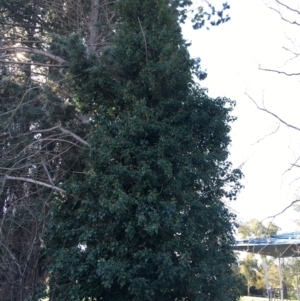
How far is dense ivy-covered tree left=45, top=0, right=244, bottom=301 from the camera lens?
939cm

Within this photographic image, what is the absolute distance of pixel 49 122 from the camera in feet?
43.6

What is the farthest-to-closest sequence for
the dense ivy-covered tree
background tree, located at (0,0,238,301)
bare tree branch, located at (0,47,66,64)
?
bare tree branch, located at (0,47,66,64), background tree, located at (0,0,238,301), the dense ivy-covered tree

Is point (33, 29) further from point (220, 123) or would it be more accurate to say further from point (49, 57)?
point (220, 123)

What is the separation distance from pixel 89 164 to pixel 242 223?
4.72 meters

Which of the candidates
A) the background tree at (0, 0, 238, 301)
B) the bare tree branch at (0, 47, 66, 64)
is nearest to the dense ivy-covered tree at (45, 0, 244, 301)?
the background tree at (0, 0, 238, 301)

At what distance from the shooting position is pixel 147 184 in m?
9.67

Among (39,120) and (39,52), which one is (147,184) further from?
(39,52)

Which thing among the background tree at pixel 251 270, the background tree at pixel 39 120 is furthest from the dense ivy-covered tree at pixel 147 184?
the background tree at pixel 251 270

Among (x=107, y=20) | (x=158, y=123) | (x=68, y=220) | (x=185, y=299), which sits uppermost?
(x=107, y=20)

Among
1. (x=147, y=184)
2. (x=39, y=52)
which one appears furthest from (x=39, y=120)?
(x=147, y=184)

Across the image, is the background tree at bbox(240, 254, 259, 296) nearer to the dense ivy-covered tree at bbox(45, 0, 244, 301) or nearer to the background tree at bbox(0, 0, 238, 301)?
the background tree at bbox(0, 0, 238, 301)

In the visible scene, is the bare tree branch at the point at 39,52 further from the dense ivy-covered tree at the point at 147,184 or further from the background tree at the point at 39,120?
the dense ivy-covered tree at the point at 147,184

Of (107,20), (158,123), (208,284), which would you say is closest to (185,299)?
(208,284)

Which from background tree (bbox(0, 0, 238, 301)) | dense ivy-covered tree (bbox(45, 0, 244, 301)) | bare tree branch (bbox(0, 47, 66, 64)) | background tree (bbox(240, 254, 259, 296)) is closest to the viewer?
dense ivy-covered tree (bbox(45, 0, 244, 301))
